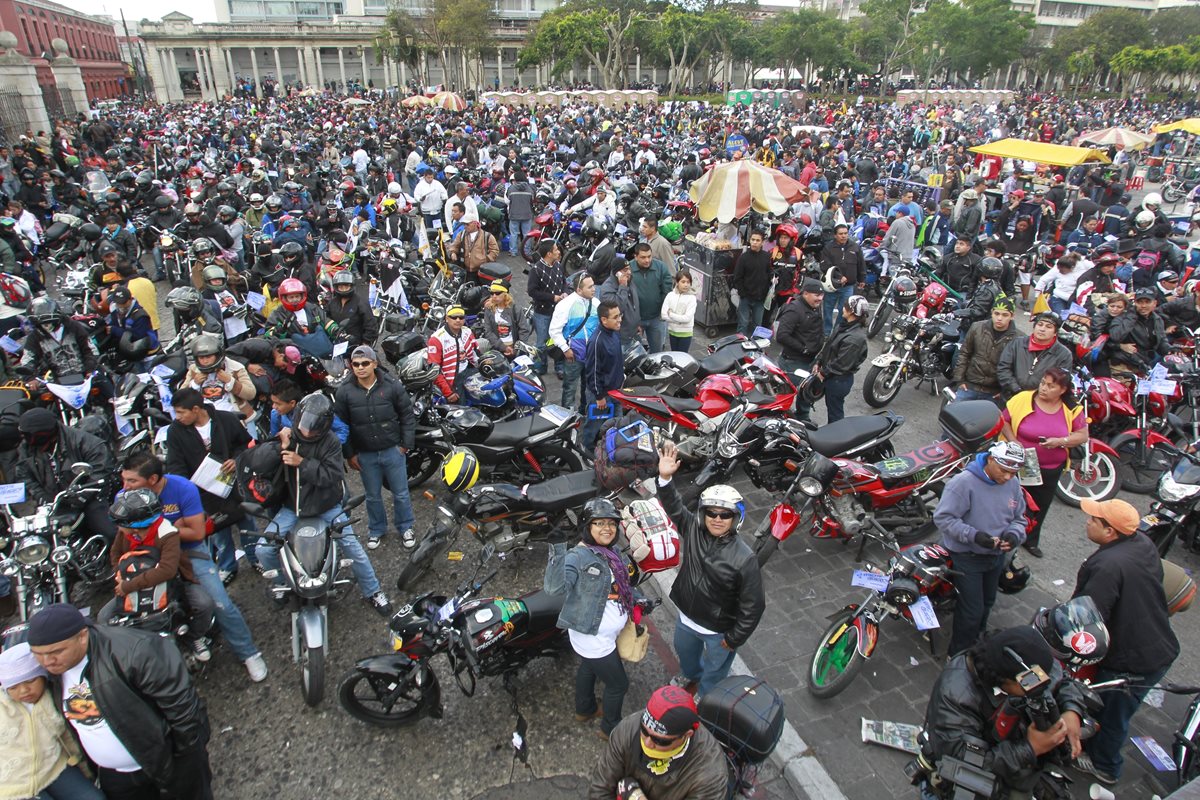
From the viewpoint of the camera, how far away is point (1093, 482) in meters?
6.84

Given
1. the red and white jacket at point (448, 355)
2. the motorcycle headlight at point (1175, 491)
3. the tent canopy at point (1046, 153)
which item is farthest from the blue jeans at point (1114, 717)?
the tent canopy at point (1046, 153)

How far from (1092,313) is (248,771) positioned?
404 inches

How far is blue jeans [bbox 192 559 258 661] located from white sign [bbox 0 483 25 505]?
1.48 m

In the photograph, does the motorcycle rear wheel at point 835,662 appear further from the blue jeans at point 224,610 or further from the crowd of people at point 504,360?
the blue jeans at point 224,610

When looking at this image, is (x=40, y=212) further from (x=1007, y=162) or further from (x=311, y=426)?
(x=1007, y=162)

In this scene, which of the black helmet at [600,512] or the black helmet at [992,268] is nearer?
the black helmet at [600,512]

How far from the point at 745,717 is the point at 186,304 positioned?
22.5 ft

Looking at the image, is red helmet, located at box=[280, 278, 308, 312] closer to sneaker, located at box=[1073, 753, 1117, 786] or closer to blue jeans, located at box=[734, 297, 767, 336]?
blue jeans, located at box=[734, 297, 767, 336]

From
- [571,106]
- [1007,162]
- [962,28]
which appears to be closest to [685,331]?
[1007,162]

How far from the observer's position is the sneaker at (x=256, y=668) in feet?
15.3

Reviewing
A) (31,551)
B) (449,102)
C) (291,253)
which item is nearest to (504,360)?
(291,253)

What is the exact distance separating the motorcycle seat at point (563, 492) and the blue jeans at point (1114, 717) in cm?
358

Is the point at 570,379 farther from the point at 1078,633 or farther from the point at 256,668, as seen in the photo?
the point at 1078,633

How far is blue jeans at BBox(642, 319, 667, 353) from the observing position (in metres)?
8.85
